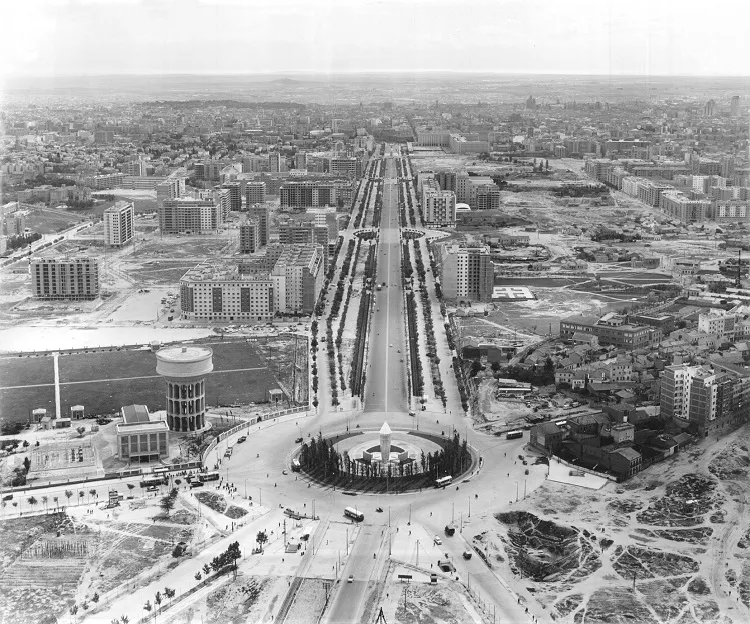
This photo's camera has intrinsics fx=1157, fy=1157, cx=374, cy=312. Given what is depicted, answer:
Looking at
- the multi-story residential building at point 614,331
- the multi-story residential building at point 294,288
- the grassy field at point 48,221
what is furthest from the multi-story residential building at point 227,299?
the grassy field at point 48,221

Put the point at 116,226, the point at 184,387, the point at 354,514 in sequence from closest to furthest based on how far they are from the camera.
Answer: the point at 354,514
the point at 184,387
the point at 116,226

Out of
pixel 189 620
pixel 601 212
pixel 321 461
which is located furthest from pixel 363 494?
pixel 601 212

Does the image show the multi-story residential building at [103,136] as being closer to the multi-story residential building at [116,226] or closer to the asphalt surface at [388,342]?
the multi-story residential building at [116,226]

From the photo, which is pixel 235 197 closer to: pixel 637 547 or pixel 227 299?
pixel 227 299

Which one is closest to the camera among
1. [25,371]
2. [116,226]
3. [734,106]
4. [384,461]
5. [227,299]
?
[384,461]

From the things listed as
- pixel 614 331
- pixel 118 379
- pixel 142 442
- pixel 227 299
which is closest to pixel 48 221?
pixel 227 299

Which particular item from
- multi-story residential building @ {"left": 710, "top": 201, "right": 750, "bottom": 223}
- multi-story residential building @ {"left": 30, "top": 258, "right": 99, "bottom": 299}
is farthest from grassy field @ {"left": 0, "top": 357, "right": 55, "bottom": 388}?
multi-story residential building @ {"left": 710, "top": 201, "right": 750, "bottom": 223}
